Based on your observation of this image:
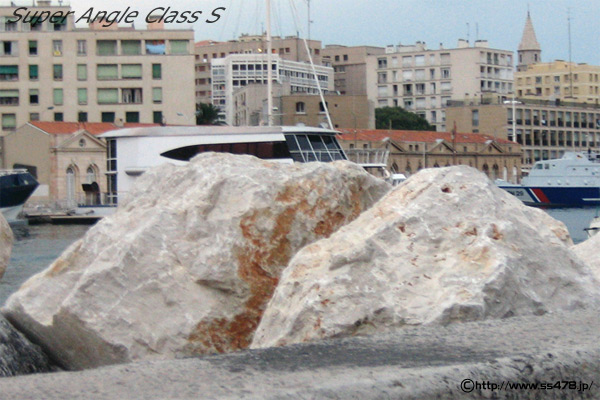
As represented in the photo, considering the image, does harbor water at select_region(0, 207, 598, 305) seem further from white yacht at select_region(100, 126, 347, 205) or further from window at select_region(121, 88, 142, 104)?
window at select_region(121, 88, 142, 104)

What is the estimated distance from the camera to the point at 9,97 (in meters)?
72.9

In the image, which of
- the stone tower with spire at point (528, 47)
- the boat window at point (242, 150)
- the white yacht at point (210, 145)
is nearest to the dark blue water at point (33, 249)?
the white yacht at point (210, 145)

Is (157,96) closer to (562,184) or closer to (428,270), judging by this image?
(562,184)

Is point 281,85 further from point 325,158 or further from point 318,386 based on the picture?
point 318,386

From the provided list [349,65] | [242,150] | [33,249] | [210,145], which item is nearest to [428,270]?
[33,249]

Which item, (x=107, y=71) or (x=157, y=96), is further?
(x=107, y=71)

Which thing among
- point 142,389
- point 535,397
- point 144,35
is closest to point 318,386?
point 142,389

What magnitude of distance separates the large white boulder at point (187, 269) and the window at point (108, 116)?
66.1 metres

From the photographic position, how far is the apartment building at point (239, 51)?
132 m

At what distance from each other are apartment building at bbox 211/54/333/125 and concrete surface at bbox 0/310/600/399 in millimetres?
106434

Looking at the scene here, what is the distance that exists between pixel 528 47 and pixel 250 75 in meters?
62.2

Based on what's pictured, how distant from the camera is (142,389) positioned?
382 cm

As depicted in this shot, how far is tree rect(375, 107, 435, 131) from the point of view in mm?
113688

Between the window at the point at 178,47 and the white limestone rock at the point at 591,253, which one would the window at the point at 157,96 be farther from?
the white limestone rock at the point at 591,253
